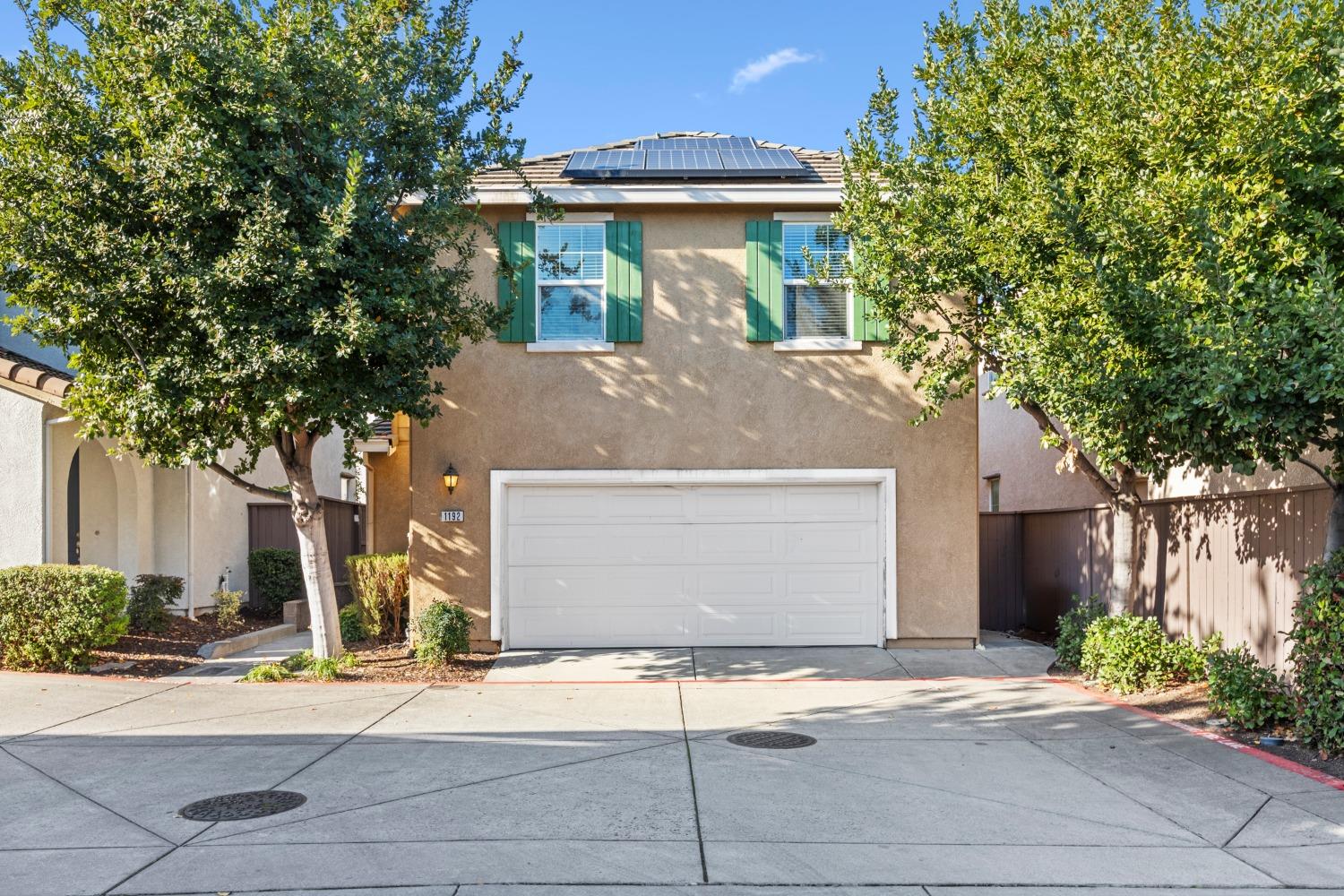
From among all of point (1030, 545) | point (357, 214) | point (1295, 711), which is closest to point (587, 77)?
point (357, 214)

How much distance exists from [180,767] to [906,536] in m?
8.49

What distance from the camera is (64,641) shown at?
10.9 meters

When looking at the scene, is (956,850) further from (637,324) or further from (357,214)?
(637,324)

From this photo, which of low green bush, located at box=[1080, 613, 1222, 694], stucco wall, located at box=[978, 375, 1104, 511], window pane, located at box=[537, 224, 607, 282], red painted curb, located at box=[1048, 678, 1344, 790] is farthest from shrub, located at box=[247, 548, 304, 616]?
low green bush, located at box=[1080, 613, 1222, 694]

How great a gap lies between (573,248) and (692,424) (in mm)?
2653

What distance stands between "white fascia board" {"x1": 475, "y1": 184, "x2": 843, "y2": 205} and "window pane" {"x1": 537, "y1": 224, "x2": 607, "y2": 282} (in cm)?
38

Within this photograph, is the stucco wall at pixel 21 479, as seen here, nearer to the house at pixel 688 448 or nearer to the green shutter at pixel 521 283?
the house at pixel 688 448

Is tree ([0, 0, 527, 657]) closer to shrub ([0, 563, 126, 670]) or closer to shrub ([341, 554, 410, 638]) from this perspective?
shrub ([0, 563, 126, 670])

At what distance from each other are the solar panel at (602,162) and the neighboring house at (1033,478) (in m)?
5.88

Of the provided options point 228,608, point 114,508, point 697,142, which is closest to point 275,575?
point 228,608

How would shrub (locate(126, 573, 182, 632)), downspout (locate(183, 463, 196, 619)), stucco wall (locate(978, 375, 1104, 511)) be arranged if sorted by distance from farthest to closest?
1. stucco wall (locate(978, 375, 1104, 511))
2. downspout (locate(183, 463, 196, 619))
3. shrub (locate(126, 573, 182, 632))

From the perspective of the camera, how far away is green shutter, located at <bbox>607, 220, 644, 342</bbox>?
12.7 meters

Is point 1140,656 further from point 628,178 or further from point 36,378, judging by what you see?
point 36,378

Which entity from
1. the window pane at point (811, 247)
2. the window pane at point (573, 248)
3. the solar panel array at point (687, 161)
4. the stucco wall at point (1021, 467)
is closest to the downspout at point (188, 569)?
the window pane at point (573, 248)
